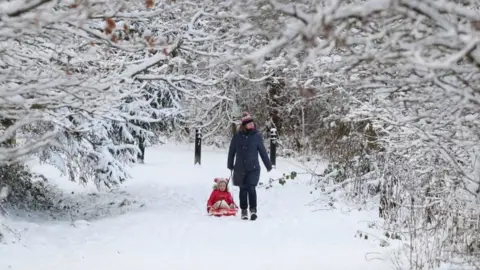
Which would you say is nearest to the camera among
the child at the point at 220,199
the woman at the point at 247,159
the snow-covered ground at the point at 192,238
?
Result: the snow-covered ground at the point at 192,238

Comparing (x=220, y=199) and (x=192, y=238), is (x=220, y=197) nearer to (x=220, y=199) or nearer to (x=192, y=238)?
(x=220, y=199)

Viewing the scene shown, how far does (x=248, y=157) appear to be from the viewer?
10.9 m

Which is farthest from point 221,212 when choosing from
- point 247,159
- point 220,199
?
point 247,159

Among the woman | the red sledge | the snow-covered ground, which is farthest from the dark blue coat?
the snow-covered ground

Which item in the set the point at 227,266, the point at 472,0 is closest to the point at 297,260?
the point at 227,266

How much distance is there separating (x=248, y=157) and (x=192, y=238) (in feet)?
7.46

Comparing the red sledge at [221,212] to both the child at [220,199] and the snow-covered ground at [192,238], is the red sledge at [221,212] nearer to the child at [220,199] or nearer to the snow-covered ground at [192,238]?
the child at [220,199]

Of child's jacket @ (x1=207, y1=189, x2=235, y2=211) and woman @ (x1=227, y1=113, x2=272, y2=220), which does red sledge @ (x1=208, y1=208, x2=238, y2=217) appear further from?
woman @ (x1=227, y1=113, x2=272, y2=220)

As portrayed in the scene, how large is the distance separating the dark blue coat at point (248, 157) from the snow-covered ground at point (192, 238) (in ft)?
2.19

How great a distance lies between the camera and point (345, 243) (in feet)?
28.4

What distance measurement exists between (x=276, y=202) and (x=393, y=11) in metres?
9.36

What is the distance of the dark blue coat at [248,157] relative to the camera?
35.6ft

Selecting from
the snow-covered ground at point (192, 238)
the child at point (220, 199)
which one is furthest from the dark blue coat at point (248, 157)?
the snow-covered ground at point (192, 238)

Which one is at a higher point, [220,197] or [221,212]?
[220,197]
